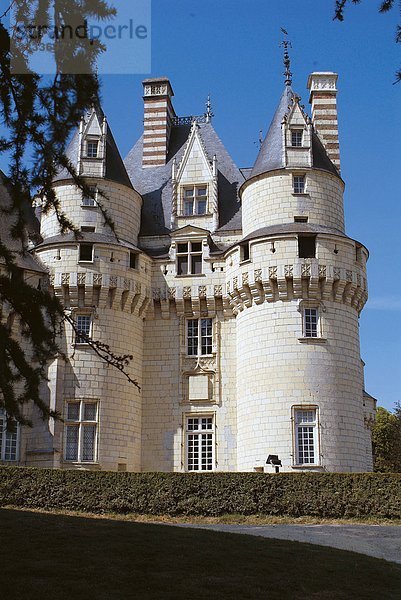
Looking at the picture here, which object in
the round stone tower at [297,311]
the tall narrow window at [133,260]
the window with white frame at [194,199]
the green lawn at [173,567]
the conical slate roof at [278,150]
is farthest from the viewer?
the window with white frame at [194,199]

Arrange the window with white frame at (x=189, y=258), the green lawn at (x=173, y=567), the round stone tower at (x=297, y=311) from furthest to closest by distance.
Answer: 1. the window with white frame at (x=189, y=258)
2. the round stone tower at (x=297, y=311)
3. the green lawn at (x=173, y=567)

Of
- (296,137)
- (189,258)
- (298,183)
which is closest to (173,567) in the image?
(189,258)

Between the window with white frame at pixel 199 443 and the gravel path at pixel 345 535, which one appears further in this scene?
Answer: the window with white frame at pixel 199 443

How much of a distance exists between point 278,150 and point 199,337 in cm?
688

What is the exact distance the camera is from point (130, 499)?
21.9 m

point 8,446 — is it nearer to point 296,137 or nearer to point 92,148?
point 92,148

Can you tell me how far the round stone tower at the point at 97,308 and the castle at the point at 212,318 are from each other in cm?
5

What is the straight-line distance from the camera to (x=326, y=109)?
1240 inches

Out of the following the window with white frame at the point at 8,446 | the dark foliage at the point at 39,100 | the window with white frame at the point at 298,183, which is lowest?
the window with white frame at the point at 8,446

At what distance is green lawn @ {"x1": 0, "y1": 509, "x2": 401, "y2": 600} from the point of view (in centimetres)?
1015

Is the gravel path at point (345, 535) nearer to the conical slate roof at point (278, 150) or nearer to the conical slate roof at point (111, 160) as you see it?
the conical slate roof at point (278, 150)

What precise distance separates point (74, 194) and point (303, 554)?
1790cm

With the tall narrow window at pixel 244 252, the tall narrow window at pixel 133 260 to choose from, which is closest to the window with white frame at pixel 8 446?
the tall narrow window at pixel 133 260

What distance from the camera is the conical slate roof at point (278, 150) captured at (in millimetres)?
27906
